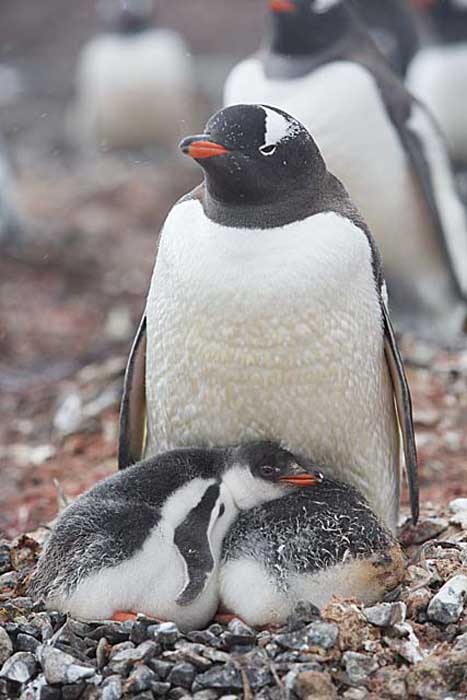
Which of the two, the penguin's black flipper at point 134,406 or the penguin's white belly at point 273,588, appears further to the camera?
the penguin's black flipper at point 134,406

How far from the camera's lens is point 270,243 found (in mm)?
3164

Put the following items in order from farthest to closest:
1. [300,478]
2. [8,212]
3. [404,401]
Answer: [8,212]
[404,401]
[300,478]

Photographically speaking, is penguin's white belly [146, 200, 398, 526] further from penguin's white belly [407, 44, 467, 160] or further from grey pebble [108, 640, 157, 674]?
penguin's white belly [407, 44, 467, 160]

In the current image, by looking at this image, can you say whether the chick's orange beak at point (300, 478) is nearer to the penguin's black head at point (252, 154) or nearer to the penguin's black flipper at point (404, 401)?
the penguin's black flipper at point (404, 401)

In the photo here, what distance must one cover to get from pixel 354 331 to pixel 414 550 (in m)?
0.62

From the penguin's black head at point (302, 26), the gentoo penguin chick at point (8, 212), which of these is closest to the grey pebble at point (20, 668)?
the penguin's black head at point (302, 26)

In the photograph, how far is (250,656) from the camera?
271 centimetres

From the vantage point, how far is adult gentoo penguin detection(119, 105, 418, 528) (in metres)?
3.14

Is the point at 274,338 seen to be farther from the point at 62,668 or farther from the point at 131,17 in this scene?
the point at 131,17

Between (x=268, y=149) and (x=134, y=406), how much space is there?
88 centimetres

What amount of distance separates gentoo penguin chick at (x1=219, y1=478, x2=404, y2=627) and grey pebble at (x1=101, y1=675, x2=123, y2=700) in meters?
0.33

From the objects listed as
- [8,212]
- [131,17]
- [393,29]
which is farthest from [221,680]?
[131,17]

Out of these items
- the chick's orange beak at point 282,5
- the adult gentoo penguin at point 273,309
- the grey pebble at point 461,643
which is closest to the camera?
the grey pebble at point 461,643

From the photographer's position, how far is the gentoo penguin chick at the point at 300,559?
2.86 meters
